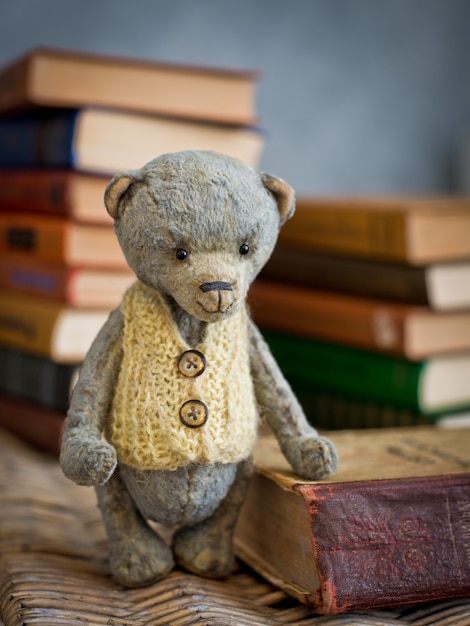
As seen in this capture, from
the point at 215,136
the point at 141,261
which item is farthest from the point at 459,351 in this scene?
the point at 141,261

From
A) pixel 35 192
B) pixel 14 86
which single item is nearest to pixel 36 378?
pixel 35 192

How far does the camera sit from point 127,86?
46.6 inches

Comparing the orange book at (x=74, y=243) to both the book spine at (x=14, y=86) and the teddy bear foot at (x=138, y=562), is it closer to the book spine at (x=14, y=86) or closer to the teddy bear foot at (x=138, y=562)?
the book spine at (x=14, y=86)

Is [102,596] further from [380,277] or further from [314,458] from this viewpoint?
[380,277]

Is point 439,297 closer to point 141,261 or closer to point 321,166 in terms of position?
point 141,261

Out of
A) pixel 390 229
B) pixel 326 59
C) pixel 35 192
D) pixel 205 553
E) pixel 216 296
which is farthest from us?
pixel 326 59

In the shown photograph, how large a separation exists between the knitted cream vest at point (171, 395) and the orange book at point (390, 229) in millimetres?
415

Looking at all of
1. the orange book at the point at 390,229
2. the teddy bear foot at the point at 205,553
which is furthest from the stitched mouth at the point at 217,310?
the orange book at the point at 390,229

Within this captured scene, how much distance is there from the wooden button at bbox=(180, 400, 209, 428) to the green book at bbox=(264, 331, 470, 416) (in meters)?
0.48

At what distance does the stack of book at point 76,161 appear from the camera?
3.81 feet

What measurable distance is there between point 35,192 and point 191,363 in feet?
1.99

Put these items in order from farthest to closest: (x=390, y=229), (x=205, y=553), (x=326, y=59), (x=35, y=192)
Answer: (x=326, y=59) < (x=35, y=192) < (x=390, y=229) < (x=205, y=553)

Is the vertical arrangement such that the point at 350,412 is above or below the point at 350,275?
below

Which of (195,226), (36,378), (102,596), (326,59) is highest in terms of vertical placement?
(326,59)
